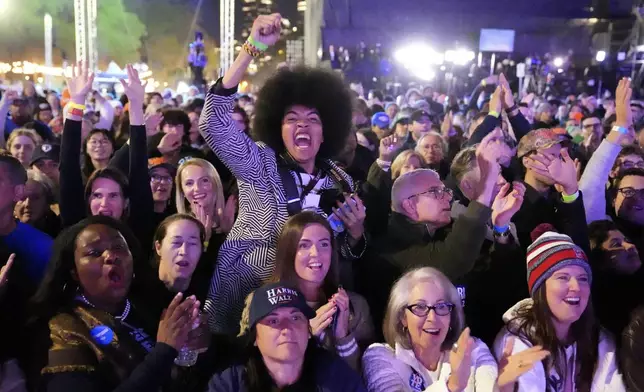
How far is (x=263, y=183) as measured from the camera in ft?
8.98

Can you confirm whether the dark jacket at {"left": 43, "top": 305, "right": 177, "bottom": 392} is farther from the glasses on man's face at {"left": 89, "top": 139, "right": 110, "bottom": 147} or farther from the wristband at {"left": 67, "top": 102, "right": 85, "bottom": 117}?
the glasses on man's face at {"left": 89, "top": 139, "right": 110, "bottom": 147}

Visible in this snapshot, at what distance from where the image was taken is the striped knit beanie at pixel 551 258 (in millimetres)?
2551

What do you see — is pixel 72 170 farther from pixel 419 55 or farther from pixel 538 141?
pixel 419 55

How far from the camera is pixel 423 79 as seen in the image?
22172 millimetres

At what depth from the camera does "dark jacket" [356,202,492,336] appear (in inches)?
108

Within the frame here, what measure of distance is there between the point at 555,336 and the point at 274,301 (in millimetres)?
1245

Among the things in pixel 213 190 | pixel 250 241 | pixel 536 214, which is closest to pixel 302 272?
pixel 250 241

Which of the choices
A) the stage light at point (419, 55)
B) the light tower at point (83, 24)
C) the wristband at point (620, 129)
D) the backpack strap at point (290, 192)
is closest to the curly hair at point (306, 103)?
the backpack strap at point (290, 192)

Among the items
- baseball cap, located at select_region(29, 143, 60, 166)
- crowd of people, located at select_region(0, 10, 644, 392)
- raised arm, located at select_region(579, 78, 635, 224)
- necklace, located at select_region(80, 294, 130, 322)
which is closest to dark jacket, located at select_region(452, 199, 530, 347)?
crowd of people, located at select_region(0, 10, 644, 392)

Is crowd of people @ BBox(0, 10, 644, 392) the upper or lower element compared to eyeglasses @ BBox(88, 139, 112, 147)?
lower

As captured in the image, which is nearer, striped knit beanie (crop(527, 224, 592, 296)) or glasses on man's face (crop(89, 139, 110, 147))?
striped knit beanie (crop(527, 224, 592, 296))

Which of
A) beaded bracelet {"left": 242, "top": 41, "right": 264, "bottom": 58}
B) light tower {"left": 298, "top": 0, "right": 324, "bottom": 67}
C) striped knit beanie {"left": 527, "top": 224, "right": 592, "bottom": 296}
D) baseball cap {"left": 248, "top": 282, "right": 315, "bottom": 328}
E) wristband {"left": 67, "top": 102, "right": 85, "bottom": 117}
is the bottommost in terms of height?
baseball cap {"left": 248, "top": 282, "right": 315, "bottom": 328}

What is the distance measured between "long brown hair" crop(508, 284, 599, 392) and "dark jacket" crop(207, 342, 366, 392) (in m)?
0.81

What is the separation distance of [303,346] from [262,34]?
141 centimetres
